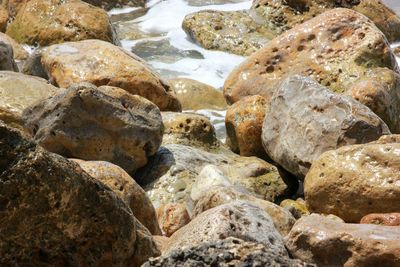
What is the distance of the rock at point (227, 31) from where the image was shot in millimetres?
16688

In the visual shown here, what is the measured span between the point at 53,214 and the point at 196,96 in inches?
351

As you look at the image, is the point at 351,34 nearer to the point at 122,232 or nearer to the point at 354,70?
the point at 354,70

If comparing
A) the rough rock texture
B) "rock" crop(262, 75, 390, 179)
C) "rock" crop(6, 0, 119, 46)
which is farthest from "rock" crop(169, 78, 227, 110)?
"rock" crop(262, 75, 390, 179)

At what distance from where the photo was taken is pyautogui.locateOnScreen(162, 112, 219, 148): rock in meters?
9.52

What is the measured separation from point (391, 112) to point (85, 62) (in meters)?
3.75

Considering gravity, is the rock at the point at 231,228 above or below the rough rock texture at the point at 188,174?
above

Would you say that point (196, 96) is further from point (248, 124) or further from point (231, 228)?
point (231, 228)

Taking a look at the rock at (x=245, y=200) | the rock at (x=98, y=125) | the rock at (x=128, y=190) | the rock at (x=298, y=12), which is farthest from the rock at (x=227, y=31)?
the rock at (x=128, y=190)

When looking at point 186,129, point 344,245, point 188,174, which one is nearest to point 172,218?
point 188,174

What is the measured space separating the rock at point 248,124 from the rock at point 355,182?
6.96 ft

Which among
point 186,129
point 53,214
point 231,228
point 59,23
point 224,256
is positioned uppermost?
point 224,256

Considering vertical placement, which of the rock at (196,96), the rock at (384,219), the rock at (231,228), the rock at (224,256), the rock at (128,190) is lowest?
the rock at (196,96)

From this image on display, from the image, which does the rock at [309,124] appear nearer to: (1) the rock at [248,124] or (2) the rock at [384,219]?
(1) the rock at [248,124]

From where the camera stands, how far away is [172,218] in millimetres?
6773
